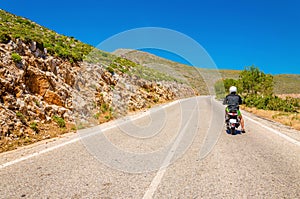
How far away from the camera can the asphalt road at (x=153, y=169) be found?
421 cm

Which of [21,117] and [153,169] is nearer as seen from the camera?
[153,169]

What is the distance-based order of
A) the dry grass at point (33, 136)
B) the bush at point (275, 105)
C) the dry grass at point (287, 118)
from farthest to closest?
the bush at point (275, 105) → the dry grass at point (287, 118) → the dry grass at point (33, 136)

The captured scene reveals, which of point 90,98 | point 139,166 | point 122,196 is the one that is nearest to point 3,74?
point 90,98

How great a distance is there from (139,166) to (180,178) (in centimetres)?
111

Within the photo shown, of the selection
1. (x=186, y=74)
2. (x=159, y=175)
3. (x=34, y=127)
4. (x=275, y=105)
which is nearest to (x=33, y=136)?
(x=34, y=127)

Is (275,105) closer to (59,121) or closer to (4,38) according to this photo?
(59,121)

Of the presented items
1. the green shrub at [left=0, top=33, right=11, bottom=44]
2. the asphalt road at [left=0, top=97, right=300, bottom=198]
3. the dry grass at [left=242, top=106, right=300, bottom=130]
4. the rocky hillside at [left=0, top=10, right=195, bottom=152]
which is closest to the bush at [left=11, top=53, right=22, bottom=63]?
the rocky hillside at [left=0, top=10, right=195, bottom=152]

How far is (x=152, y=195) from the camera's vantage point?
13.3 feet

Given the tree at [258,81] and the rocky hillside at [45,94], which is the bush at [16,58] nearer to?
the rocky hillside at [45,94]

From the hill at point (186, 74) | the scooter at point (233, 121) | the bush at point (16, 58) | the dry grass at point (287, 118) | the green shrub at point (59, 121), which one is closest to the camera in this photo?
the scooter at point (233, 121)

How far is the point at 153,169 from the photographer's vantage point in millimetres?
5375

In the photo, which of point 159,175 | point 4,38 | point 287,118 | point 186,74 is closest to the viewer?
point 159,175

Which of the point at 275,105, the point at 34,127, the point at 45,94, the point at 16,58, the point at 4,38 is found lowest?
the point at 34,127

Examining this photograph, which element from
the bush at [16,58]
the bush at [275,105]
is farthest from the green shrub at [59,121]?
the bush at [275,105]
